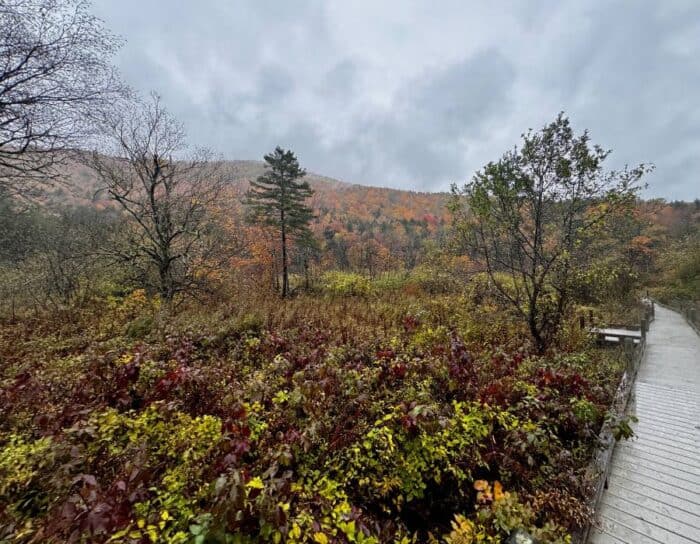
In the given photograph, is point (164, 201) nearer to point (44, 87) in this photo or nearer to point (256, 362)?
point (44, 87)

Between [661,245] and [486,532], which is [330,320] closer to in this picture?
[486,532]

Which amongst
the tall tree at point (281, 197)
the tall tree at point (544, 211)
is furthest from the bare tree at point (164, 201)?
the tall tree at point (544, 211)

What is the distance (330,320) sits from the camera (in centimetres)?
795

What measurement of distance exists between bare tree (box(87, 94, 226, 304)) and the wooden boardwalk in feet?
35.8

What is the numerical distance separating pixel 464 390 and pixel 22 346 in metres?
8.29

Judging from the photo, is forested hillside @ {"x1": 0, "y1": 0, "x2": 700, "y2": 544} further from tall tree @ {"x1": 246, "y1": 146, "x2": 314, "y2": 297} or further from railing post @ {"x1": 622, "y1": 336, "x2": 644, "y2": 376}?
tall tree @ {"x1": 246, "y1": 146, "x2": 314, "y2": 297}

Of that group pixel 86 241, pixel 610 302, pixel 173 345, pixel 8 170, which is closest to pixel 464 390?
pixel 173 345

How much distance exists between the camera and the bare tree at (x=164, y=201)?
877 centimetres

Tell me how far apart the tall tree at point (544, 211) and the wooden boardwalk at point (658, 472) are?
7.28 ft

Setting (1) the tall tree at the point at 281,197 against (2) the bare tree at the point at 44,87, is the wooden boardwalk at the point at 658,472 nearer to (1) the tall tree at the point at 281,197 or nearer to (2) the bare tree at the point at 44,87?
(2) the bare tree at the point at 44,87

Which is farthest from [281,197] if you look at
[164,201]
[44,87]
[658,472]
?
[658,472]

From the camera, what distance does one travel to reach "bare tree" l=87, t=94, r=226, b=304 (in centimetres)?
877

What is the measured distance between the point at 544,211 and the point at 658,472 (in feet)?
17.2

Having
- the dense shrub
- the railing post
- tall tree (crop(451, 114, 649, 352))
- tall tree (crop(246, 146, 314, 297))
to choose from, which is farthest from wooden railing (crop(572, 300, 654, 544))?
tall tree (crop(246, 146, 314, 297))
